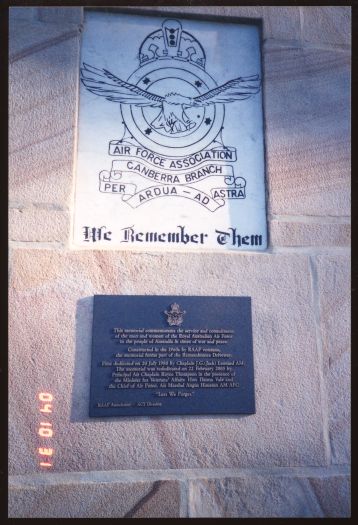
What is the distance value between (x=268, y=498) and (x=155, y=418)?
2.82ft

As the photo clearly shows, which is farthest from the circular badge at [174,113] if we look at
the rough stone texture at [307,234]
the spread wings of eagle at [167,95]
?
the rough stone texture at [307,234]

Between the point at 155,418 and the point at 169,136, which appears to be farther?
the point at 169,136

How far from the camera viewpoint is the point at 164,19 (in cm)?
313

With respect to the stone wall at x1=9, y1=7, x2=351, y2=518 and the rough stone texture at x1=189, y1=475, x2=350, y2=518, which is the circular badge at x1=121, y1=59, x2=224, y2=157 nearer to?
the stone wall at x1=9, y1=7, x2=351, y2=518

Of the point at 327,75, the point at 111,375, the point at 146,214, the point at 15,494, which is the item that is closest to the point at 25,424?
the point at 15,494

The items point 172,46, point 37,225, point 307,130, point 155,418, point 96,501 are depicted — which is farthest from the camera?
point 172,46

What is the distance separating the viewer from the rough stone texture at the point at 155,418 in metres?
2.46

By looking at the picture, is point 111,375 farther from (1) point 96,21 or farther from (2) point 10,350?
(1) point 96,21

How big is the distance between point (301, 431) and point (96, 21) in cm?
332

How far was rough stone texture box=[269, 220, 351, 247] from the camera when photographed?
9.29 ft

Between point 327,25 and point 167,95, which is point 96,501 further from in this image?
point 327,25

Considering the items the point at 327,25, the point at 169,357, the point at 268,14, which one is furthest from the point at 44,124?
the point at 327,25

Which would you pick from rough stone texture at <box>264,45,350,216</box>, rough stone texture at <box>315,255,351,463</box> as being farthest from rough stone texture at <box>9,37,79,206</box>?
rough stone texture at <box>315,255,351,463</box>

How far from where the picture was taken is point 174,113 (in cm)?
302
